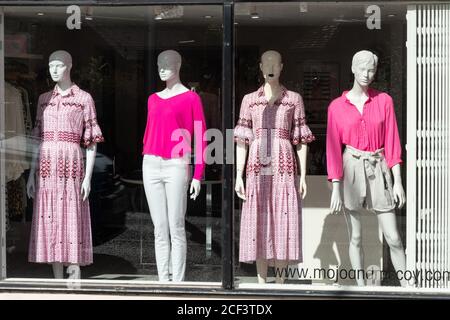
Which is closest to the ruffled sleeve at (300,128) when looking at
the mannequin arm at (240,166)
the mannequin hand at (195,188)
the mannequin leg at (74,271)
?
the mannequin arm at (240,166)

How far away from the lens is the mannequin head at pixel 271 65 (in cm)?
622

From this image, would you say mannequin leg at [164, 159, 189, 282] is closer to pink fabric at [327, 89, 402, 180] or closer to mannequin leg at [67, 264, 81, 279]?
mannequin leg at [67, 264, 81, 279]

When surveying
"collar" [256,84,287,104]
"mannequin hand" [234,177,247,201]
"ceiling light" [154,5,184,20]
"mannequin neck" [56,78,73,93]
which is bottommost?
"mannequin hand" [234,177,247,201]

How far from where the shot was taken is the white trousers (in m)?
6.33

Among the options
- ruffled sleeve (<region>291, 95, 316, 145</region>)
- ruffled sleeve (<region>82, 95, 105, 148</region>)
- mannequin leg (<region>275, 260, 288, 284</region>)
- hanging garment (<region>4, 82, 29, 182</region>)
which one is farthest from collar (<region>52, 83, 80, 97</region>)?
mannequin leg (<region>275, 260, 288, 284</region>)

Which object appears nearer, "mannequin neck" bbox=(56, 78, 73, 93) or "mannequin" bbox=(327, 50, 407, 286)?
"mannequin" bbox=(327, 50, 407, 286)

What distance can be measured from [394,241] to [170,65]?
1.98m

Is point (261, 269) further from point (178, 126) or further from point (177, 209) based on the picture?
point (178, 126)

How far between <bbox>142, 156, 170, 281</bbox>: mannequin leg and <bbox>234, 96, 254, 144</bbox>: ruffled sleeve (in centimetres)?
59

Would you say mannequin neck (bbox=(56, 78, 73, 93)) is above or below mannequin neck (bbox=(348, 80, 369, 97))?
above

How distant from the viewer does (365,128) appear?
6152mm

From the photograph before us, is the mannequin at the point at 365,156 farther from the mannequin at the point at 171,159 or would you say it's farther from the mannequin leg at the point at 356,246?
the mannequin at the point at 171,159

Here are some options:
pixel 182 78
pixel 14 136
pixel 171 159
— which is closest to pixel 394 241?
pixel 171 159
